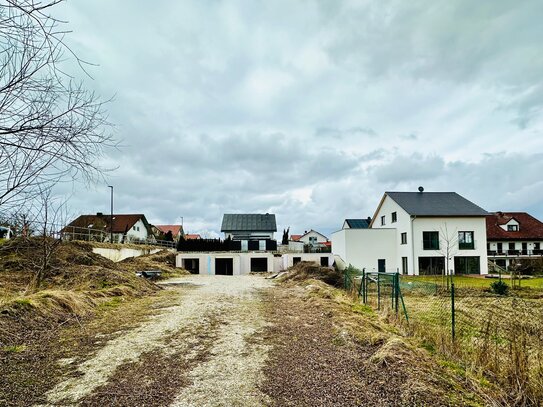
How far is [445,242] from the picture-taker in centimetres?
3088

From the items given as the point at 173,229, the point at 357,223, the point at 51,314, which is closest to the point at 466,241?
the point at 357,223

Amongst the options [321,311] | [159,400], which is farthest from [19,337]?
[321,311]

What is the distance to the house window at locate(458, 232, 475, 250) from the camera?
31112 millimetres

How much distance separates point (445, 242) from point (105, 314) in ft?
93.0

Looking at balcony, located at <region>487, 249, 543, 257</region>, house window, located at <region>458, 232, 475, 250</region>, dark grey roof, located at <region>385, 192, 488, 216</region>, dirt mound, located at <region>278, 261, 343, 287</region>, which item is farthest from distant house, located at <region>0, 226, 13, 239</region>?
balcony, located at <region>487, 249, 543, 257</region>

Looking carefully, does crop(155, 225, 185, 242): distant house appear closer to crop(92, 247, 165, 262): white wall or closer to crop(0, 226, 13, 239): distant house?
crop(92, 247, 165, 262): white wall

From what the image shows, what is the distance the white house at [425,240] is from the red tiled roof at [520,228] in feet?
48.5

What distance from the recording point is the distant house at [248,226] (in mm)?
49719

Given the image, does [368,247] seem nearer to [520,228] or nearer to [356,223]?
[356,223]

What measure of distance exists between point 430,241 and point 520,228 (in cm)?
2299

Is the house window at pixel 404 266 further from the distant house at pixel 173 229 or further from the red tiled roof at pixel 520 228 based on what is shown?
the distant house at pixel 173 229

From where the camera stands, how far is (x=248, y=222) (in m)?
51.2

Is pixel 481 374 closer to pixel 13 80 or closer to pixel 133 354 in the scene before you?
pixel 133 354

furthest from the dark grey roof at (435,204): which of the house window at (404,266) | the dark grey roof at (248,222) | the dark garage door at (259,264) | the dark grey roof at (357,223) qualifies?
the dark grey roof at (248,222)
